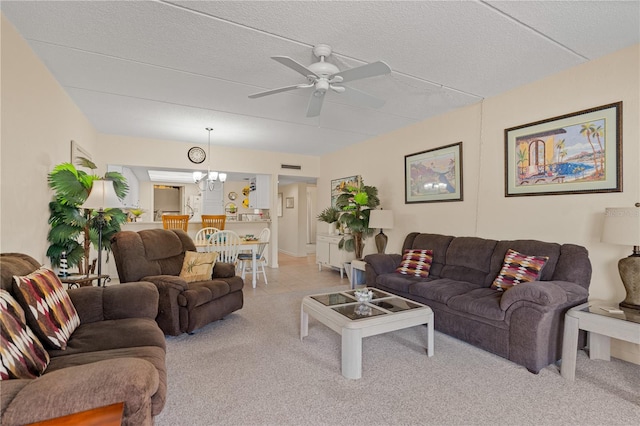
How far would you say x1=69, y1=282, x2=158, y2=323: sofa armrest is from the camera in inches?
81.2

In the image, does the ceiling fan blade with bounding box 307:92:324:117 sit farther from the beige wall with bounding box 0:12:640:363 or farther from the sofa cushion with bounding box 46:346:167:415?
the sofa cushion with bounding box 46:346:167:415

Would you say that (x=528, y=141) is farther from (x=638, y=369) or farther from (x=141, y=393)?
(x=141, y=393)

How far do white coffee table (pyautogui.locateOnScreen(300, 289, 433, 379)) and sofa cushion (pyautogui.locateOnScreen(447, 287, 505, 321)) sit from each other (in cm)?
38

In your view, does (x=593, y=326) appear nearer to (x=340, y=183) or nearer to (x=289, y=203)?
(x=340, y=183)

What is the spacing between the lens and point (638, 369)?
2352 millimetres

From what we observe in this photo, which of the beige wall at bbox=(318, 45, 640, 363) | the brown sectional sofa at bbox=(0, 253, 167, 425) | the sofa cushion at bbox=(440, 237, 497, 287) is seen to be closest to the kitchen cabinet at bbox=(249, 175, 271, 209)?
the beige wall at bbox=(318, 45, 640, 363)

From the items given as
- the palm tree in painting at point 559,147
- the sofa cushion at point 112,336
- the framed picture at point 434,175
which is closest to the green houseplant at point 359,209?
the framed picture at point 434,175

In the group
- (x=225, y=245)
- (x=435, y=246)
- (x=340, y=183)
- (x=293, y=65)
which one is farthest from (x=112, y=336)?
(x=340, y=183)

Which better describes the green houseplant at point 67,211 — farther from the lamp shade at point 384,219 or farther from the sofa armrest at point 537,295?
the sofa armrest at point 537,295

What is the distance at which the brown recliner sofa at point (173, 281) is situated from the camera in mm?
2912

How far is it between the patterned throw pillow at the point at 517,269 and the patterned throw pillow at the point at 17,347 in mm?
3317

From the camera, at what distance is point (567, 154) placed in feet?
9.71

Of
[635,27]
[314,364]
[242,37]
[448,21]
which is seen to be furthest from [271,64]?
[635,27]

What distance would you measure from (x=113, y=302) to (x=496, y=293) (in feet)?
10.3
